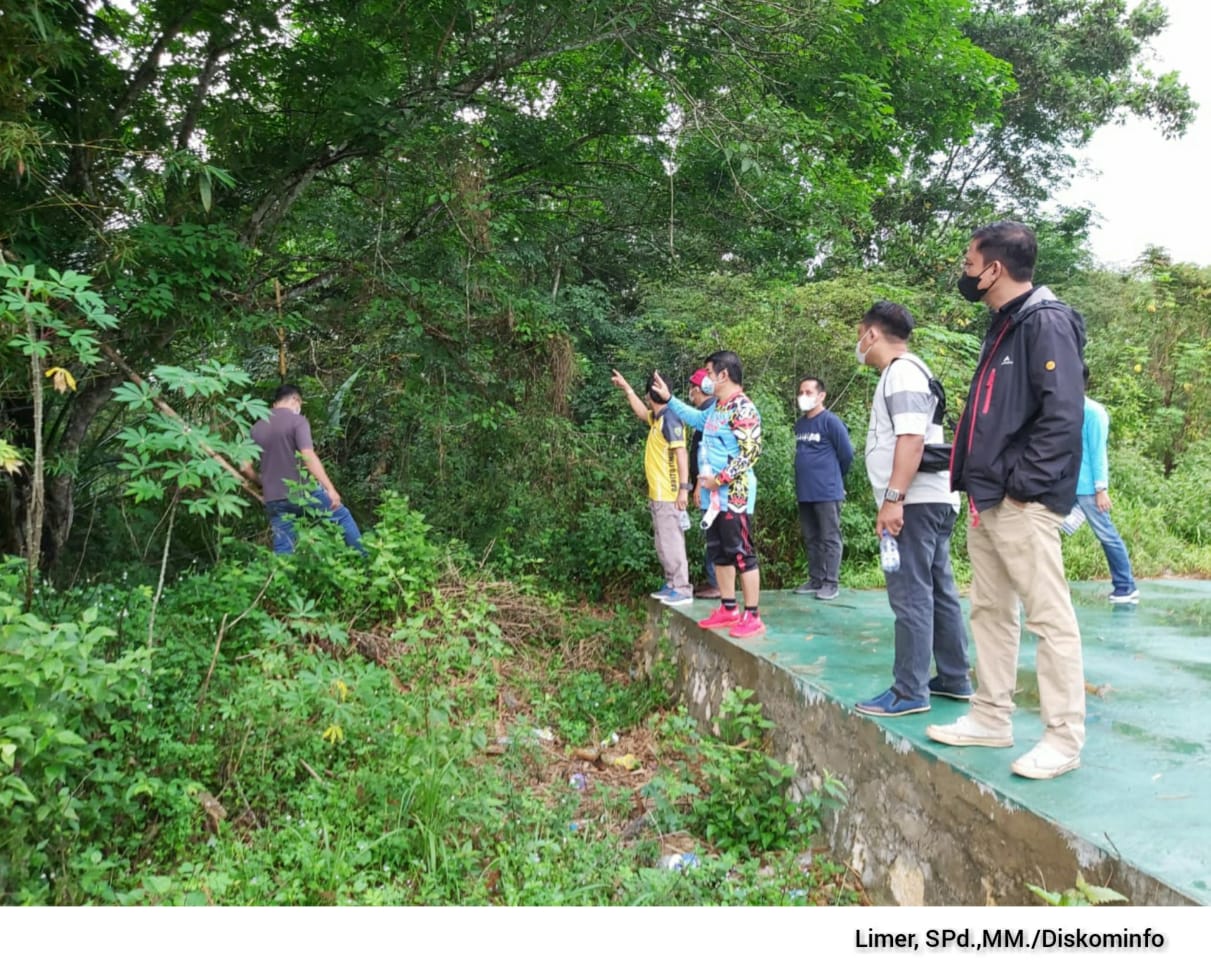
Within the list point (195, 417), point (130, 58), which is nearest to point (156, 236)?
point (195, 417)

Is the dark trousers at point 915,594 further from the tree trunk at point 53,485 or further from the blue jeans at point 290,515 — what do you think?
the tree trunk at point 53,485

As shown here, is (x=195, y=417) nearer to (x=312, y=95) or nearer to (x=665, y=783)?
(x=312, y=95)

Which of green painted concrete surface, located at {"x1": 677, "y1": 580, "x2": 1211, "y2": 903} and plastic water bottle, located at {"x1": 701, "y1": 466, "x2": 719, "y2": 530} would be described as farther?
plastic water bottle, located at {"x1": 701, "y1": 466, "x2": 719, "y2": 530}

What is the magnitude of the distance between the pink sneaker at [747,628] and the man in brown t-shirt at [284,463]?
266 centimetres

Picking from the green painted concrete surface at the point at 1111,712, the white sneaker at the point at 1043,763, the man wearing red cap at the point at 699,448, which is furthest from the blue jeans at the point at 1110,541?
the white sneaker at the point at 1043,763

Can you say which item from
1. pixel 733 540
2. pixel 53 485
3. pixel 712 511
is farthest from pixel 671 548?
pixel 53 485

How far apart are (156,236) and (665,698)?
4.36m

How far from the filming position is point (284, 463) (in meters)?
5.70

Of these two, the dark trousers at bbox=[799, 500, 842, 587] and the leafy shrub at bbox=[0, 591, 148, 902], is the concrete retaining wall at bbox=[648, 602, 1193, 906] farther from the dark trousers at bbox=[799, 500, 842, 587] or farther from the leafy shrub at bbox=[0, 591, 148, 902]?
the leafy shrub at bbox=[0, 591, 148, 902]

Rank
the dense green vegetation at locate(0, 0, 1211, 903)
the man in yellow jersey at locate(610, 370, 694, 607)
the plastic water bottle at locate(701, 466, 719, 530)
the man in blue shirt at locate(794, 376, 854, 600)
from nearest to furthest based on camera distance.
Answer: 1. the dense green vegetation at locate(0, 0, 1211, 903)
2. the plastic water bottle at locate(701, 466, 719, 530)
3. the man in yellow jersey at locate(610, 370, 694, 607)
4. the man in blue shirt at locate(794, 376, 854, 600)

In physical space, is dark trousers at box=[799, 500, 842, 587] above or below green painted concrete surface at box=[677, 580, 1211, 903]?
above

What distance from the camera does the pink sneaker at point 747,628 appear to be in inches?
187

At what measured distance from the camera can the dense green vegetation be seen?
3.20m

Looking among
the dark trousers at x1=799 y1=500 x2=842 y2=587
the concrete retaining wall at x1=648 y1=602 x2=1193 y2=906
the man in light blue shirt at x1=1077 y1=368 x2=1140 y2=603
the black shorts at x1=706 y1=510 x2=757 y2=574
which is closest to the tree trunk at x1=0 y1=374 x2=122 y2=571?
the black shorts at x1=706 y1=510 x2=757 y2=574
